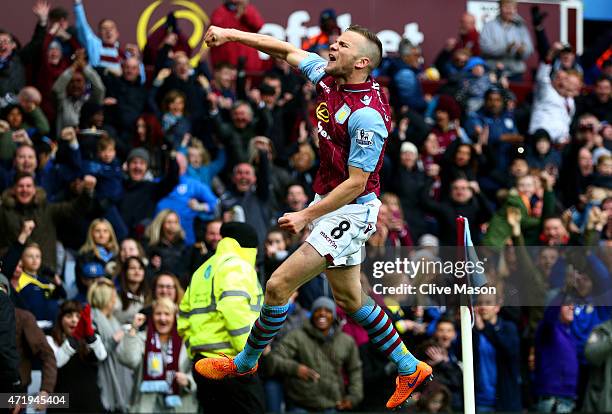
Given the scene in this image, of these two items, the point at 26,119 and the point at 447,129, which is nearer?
the point at 26,119

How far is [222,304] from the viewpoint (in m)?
11.3

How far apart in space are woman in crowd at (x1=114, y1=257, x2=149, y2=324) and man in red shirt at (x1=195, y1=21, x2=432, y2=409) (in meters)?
4.18

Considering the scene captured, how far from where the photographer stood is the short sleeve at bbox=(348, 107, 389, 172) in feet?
32.2

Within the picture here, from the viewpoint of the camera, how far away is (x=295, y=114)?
59.3ft

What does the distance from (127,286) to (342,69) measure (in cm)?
538

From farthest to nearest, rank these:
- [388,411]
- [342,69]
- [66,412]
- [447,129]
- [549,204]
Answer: [447,129]
[549,204]
[388,411]
[66,412]
[342,69]

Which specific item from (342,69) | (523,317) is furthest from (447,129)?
(342,69)

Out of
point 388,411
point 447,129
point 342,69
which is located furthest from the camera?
Answer: point 447,129

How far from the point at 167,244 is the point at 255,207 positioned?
56.6 inches

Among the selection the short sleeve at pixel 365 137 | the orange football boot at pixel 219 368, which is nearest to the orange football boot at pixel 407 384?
the orange football boot at pixel 219 368

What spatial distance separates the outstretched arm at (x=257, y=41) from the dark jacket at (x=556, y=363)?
20.0 ft

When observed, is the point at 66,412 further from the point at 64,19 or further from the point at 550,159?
the point at 550,159

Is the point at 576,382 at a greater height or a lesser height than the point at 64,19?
lesser
